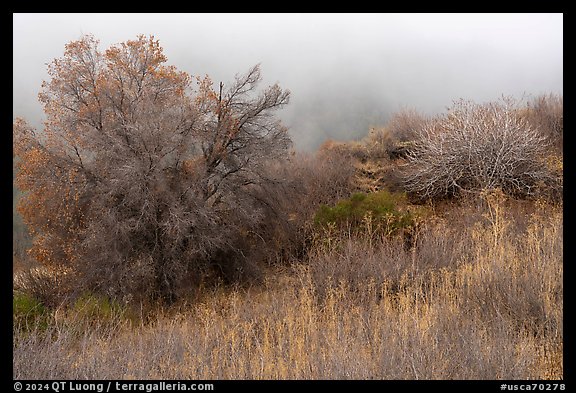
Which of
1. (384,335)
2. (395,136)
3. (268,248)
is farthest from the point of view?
(395,136)

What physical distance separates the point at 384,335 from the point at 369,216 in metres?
6.56

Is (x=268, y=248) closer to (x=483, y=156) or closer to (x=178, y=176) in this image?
(x=178, y=176)

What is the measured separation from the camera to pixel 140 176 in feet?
35.6

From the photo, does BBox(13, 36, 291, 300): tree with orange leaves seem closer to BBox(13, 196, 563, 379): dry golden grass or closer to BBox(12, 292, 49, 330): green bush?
BBox(12, 292, 49, 330): green bush

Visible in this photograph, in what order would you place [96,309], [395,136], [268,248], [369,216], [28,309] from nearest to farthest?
1. [96,309]
2. [28,309]
3. [369,216]
4. [268,248]
5. [395,136]

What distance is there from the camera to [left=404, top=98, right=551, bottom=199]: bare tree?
44.6 feet

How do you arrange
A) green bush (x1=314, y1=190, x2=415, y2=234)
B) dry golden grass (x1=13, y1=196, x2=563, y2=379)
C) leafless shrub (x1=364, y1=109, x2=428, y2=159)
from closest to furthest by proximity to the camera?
1. dry golden grass (x1=13, y1=196, x2=563, y2=379)
2. green bush (x1=314, y1=190, x2=415, y2=234)
3. leafless shrub (x1=364, y1=109, x2=428, y2=159)

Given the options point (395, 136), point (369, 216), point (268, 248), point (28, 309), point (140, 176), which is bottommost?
point (28, 309)

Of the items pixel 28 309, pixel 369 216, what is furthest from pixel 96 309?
pixel 369 216

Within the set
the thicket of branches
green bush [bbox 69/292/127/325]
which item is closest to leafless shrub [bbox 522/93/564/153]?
the thicket of branches

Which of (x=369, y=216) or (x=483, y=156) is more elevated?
(x=483, y=156)

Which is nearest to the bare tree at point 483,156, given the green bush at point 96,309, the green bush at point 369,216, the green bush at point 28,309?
the green bush at point 369,216

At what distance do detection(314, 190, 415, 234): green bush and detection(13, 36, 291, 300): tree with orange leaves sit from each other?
2464 millimetres
